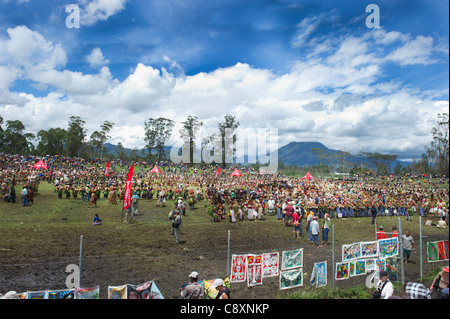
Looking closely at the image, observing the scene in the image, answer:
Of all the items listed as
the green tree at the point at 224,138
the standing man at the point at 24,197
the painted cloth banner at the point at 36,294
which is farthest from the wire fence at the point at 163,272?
the green tree at the point at 224,138

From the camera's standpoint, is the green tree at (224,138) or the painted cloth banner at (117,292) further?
the green tree at (224,138)

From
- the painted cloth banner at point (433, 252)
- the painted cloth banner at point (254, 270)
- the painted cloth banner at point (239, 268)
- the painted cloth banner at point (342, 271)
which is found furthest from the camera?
the painted cloth banner at point (433, 252)

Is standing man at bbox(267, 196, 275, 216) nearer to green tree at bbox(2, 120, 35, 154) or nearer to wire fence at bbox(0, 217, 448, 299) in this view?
wire fence at bbox(0, 217, 448, 299)

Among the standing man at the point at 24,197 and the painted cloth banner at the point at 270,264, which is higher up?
the standing man at the point at 24,197

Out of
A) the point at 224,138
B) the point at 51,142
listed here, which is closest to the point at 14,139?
the point at 51,142

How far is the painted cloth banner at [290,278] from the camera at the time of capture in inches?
295

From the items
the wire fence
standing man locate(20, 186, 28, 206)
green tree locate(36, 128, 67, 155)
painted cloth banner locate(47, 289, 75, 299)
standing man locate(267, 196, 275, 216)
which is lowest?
the wire fence

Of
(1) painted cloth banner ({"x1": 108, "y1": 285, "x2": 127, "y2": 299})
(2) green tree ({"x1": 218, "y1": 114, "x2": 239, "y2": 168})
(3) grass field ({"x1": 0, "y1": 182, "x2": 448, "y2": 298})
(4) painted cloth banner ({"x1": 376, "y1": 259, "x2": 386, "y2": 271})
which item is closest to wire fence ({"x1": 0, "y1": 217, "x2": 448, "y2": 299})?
(3) grass field ({"x1": 0, "y1": 182, "x2": 448, "y2": 298})

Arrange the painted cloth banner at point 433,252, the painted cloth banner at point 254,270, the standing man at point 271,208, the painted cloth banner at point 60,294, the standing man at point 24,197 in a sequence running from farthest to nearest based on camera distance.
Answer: the standing man at point 271,208 < the standing man at point 24,197 < the painted cloth banner at point 433,252 < the painted cloth banner at point 254,270 < the painted cloth banner at point 60,294

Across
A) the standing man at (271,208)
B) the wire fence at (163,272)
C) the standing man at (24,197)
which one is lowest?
the wire fence at (163,272)

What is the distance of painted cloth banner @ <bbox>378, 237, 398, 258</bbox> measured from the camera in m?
8.29

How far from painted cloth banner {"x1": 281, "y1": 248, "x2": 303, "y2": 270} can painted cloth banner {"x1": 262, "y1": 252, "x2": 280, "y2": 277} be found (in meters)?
0.22

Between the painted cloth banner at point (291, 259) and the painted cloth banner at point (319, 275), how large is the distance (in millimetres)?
450

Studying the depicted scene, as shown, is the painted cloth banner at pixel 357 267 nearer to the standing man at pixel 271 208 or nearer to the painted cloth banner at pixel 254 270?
the painted cloth banner at pixel 254 270
